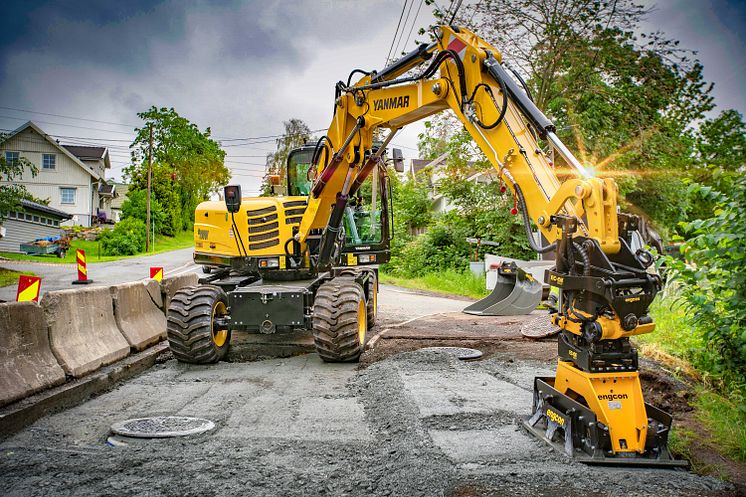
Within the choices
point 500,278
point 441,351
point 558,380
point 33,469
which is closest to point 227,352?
point 441,351

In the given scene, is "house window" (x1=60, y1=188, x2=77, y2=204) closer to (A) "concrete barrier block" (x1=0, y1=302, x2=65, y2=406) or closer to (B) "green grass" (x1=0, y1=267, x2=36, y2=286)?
(B) "green grass" (x1=0, y1=267, x2=36, y2=286)

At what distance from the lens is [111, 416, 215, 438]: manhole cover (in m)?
4.81

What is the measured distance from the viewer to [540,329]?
966 centimetres

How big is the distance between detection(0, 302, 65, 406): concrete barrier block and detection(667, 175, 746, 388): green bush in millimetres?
5987

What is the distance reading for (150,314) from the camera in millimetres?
8734

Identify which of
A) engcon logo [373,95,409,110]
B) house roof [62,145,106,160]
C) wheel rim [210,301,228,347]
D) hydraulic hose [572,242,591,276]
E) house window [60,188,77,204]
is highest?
house roof [62,145,106,160]

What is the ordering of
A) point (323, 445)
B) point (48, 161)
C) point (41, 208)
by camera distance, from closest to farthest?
point (323, 445) < point (41, 208) < point (48, 161)

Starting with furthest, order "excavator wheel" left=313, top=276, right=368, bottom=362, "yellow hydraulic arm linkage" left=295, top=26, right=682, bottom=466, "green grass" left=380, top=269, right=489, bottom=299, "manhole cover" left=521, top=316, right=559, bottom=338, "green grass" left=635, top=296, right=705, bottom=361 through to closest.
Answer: "green grass" left=380, top=269, right=489, bottom=299 → "manhole cover" left=521, top=316, right=559, bottom=338 → "excavator wheel" left=313, top=276, right=368, bottom=362 → "green grass" left=635, top=296, right=705, bottom=361 → "yellow hydraulic arm linkage" left=295, top=26, right=682, bottom=466

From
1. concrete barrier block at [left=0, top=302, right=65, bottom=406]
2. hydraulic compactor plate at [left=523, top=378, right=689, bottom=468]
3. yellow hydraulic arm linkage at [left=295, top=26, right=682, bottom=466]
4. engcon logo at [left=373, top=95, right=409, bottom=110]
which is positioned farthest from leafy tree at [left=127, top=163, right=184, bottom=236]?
hydraulic compactor plate at [left=523, top=378, right=689, bottom=468]

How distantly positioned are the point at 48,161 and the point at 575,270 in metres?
44.9

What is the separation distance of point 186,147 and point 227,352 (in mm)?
50671

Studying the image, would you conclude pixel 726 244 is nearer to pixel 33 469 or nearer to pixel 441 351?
pixel 441 351

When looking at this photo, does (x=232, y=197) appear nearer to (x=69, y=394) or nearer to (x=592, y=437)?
(x=69, y=394)

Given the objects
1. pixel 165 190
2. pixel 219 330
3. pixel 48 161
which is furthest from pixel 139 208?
pixel 219 330
